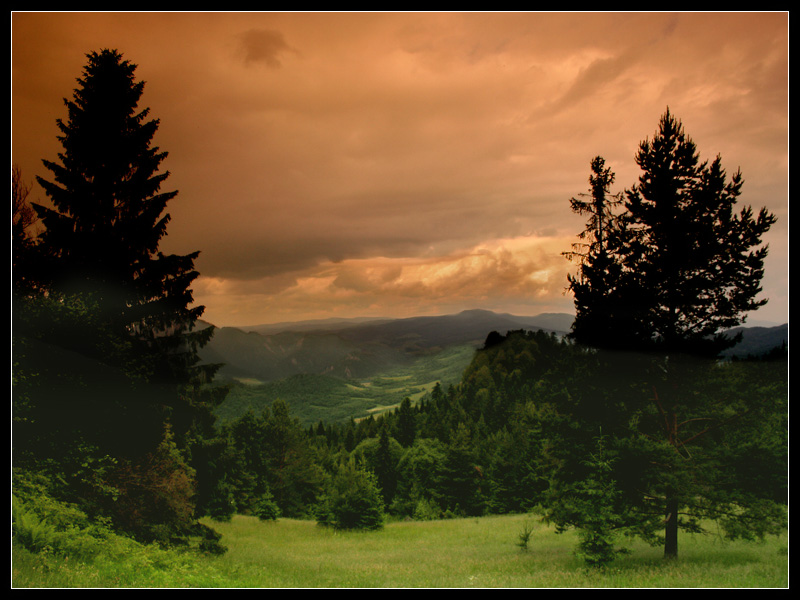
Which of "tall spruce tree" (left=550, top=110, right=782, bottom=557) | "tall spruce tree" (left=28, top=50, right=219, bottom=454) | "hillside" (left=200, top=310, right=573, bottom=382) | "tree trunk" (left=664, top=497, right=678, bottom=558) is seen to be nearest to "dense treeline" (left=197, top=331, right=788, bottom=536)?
"tall spruce tree" (left=550, top=110, right=782, bottom=557)

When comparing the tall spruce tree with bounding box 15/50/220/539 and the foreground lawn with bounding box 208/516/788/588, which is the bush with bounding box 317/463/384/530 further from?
the tall spruce tree with bounding box 15/50/220/539

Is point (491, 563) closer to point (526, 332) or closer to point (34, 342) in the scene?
point (34, 342)

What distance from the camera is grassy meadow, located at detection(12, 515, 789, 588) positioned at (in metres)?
11.7

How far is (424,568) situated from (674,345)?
11.1 m

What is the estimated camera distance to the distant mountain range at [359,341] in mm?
31656

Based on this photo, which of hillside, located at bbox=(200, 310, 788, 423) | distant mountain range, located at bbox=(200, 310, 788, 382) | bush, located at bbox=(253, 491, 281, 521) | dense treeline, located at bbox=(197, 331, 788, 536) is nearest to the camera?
dense treeline, located at bbox=(197, 331, 788, 536)

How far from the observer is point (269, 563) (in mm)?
15047

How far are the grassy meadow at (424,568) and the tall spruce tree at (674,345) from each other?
4.44 feet

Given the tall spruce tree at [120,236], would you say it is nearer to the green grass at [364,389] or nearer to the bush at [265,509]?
the bush at [265,509]

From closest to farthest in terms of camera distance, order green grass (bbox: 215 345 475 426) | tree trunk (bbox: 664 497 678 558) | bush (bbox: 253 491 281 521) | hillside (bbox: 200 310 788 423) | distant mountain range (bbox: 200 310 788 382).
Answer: tree trunk (bbox: 664 497 678 558), distant mountain range (bbox: 200 310 788 382), bush (bbox: 253 491 281 521), hillside (bbox: 200 310 788 423), green grass (bbox: 215 345 475 426)

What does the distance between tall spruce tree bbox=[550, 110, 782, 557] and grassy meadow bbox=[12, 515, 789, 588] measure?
1353 millimetres

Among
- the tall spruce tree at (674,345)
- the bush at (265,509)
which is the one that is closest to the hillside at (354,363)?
the bush at (265,509)

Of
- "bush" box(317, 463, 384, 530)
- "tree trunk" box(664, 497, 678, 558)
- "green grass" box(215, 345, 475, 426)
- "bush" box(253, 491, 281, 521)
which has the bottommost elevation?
"green grass" box(215, 345, 475, 426)

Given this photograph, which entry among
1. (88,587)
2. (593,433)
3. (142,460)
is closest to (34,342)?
(142,460)
